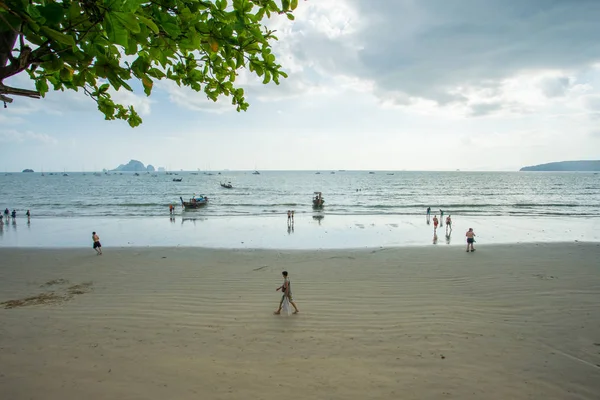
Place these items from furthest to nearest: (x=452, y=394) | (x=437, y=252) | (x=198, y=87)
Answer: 1. (x=437, y=252)
2. (x=452, y=394)
3. (x=198, y=87)

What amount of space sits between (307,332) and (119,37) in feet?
26.3

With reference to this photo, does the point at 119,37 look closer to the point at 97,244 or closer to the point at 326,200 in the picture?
the point at 97,244

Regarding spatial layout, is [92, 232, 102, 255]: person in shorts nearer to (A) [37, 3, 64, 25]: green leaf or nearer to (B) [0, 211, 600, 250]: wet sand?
(B) [0, 211, 600, 250]: wet sand

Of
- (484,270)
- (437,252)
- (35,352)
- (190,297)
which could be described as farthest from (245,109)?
(437,252)

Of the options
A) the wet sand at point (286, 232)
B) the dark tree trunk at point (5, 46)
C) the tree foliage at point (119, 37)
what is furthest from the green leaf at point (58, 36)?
the wet sand at point (286, 232)

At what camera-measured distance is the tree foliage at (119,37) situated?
1.41 metres

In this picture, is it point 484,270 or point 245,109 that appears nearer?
point 245,109

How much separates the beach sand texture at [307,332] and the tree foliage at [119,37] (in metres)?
5.49

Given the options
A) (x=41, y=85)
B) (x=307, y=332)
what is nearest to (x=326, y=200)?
(x=307, y=332)

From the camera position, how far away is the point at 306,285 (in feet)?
40.4

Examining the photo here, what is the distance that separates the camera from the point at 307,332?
8.20 metres

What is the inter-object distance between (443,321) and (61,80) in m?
9.60

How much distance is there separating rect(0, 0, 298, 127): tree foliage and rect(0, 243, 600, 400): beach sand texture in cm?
549

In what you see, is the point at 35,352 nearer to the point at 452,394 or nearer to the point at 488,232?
the point at 452,394
